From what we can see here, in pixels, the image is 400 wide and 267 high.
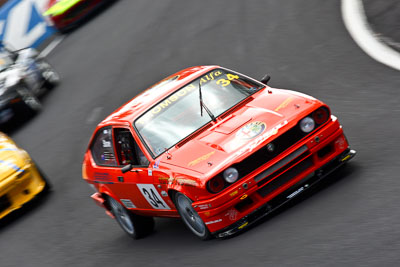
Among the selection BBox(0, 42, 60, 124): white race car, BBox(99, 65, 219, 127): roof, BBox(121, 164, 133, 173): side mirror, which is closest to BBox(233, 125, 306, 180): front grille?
BBox(121, 164, 133, 173): side mirror

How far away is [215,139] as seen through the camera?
6555mm

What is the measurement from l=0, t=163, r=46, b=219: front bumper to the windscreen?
145 inches

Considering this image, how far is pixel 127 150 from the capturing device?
7.44 m

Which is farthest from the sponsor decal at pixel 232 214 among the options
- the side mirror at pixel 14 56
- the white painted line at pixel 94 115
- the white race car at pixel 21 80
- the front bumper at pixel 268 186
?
the side mirror at pixel 14 56

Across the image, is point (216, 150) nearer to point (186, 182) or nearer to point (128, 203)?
point (186, 182)

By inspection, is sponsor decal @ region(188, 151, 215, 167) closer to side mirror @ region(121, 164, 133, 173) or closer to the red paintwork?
side mirror @ region(121, 164, 133, 173)

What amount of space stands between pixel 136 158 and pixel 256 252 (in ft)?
6.24

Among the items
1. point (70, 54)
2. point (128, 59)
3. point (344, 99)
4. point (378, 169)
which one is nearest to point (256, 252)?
point (378, 169)

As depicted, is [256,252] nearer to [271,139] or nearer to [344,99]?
[271,139]

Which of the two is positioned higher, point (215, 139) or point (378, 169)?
point (215, 139)

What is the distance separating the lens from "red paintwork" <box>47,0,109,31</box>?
21.1m

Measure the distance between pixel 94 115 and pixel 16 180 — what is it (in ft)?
12.0

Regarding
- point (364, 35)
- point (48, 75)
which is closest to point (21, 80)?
point (48, 75)

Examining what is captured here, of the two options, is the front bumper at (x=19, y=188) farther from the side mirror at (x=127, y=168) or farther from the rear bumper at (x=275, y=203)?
the rear bumper at (x=275, y=203)
